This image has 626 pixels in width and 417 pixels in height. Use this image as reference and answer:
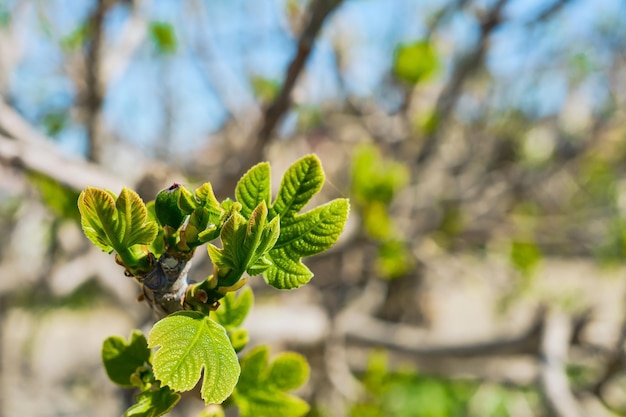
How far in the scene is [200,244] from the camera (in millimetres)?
368

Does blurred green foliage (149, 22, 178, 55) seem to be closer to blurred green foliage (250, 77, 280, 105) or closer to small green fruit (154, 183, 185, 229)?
blurred green foliage (250, 77, 280, 105)

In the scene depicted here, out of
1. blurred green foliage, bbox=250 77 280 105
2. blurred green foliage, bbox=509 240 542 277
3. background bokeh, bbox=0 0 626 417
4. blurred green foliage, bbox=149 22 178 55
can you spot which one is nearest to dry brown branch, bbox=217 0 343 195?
background bokeh, bbox=0 0 626 417

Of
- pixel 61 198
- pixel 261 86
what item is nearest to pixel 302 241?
pixel 61 198

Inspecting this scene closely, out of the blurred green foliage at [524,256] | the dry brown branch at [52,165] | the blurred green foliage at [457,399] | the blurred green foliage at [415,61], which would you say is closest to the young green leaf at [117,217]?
the dry brown branch at [52,165]

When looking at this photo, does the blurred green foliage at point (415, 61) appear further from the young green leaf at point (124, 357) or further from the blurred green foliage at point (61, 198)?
the young green leaf at point (124, 357)

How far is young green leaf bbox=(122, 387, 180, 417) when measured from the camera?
36 centimetres

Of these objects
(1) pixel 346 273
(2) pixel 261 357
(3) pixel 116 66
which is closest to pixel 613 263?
(1) pixel 346 273

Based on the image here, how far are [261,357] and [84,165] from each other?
643 mm

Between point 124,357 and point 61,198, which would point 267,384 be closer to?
point 124,357

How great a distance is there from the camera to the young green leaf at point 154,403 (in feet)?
1.18

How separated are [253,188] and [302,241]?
5cm

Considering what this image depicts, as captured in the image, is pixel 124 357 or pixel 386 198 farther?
pixel 386 198

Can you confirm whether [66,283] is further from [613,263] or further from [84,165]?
[613,263]

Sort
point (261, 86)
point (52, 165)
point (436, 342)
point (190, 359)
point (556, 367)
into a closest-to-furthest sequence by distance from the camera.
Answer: point (190, 359)
point (52, 165)
point (556, 367)
point (436, 342)
point (261, 86)
